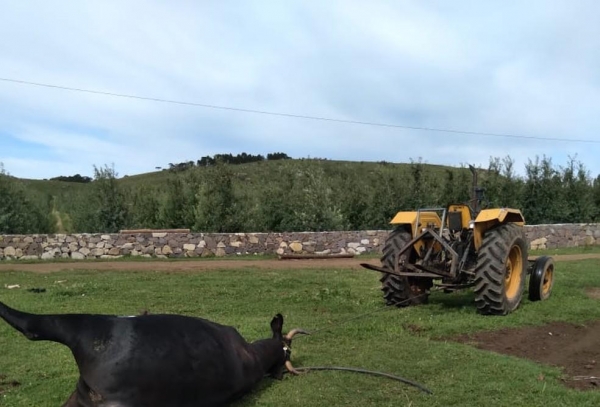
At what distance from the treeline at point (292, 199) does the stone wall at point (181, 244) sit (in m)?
2.49

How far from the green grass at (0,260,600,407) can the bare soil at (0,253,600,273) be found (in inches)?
114

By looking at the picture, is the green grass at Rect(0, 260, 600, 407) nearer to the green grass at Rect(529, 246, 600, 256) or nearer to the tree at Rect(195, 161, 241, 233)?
the green grass at Rect(529, 246, 600, 256)

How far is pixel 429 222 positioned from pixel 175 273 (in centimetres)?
793

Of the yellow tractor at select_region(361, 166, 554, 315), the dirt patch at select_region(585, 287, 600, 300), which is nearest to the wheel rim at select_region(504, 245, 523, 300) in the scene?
the yellow tractor at select_region(361, 166, 554, 315)

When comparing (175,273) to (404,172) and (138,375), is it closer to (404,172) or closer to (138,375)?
(138,375)

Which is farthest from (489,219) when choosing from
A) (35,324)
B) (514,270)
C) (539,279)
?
(35,324)

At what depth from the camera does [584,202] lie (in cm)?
2936

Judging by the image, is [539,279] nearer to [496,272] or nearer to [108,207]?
[496,272]

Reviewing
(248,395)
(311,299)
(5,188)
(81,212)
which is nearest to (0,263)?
(5,188)

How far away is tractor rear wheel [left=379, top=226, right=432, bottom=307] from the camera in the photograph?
9344 mm

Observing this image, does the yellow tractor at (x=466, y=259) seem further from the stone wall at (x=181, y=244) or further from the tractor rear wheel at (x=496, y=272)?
the stone wall at (x=181, y=244)

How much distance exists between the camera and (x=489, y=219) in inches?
354

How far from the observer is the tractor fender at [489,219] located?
29.6 ft

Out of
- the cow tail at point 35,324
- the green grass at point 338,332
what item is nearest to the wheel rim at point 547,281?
the green grass at point 338,332
